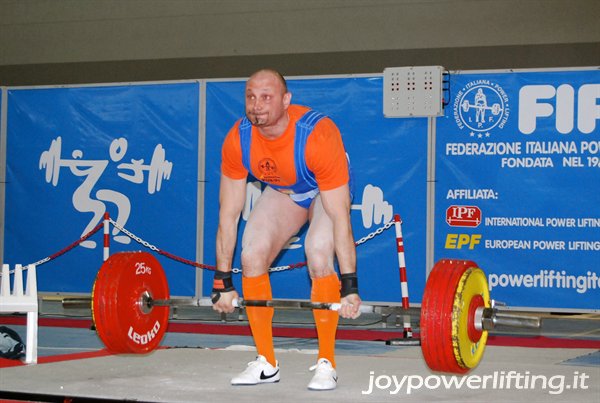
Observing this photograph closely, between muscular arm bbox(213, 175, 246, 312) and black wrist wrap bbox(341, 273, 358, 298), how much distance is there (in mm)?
450

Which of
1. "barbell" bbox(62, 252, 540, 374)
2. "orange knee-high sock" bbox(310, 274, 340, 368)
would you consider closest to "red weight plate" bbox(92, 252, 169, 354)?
"barbell" bbox(62, 252, 540, 374)

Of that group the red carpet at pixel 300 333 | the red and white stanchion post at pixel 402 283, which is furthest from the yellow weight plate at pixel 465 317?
the red carpet at pixel 300 333

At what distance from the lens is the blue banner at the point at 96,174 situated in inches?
259

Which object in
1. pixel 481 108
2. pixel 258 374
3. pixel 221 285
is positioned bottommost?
pixel 258 374

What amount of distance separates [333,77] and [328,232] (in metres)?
2.81

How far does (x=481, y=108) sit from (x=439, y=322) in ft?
9.98

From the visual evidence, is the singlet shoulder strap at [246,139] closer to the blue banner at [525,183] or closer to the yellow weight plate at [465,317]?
the yellow weight plate at [465,317]

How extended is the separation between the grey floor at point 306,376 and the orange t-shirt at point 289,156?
81cm

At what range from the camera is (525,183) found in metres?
6.00

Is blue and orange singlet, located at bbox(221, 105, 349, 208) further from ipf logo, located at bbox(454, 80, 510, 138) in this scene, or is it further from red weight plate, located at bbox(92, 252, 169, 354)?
ipf logo, located at bbox(454, 80, 510, 138)

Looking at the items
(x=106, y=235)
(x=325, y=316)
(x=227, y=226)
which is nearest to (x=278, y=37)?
(x=106, y=235)

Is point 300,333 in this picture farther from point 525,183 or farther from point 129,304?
point 129,304

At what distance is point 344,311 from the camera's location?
11.5 ft

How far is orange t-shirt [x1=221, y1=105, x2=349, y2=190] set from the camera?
3564mm
